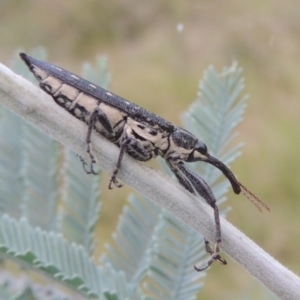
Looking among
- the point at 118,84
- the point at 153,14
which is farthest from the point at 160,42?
the point at 118,84

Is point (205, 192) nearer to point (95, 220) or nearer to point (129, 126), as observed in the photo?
point (129, 126)

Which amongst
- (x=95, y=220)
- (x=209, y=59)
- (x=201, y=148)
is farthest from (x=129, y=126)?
(x=209, y=59)

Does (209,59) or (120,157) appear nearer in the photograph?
(120,157)

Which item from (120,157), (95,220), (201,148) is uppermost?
(201,148)

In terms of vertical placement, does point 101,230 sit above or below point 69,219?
above

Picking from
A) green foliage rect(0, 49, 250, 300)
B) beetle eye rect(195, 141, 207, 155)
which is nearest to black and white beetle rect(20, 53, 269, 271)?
beetle eye rect(195, 141, 207, 155)

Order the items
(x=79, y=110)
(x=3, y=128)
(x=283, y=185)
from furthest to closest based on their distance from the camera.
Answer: (x=283, y=185) < (x=3, y=128) < (x=79, y=110)

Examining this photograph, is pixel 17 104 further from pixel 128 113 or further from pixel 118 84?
pixel 118 84
